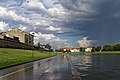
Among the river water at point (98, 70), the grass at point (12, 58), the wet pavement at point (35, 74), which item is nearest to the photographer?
the wet pavement at point (35, 74)

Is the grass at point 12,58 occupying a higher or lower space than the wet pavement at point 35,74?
higher

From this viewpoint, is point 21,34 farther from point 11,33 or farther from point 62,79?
point 62,79

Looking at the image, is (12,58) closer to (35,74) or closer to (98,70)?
(98,70)

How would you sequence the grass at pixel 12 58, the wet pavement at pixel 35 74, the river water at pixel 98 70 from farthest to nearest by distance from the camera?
1. the grass at pixel 12 58
2. the river water at pixel 98 70
3. the wet pavement at pixel 35 74

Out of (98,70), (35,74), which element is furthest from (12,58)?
(35,74)

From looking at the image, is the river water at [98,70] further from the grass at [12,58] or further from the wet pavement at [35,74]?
the grass at [12,58]

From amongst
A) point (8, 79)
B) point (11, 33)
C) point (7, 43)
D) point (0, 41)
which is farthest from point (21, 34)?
point (8, 79)

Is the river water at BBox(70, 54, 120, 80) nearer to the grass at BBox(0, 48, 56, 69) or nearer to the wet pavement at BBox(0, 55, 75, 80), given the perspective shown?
the wet pavement at BBox(0, 55, 75, 80)

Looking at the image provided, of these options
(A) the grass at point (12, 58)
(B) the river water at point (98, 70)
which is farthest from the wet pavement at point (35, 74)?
(A) the grass at point (12, 58)

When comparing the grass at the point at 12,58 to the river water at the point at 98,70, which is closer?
the river water at the point at 98,70

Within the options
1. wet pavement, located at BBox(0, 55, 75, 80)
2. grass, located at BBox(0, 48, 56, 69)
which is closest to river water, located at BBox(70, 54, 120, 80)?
wet pavement, located at BBox(0, 55, 75, 80)

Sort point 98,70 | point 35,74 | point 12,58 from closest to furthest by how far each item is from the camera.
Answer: point 35,74 < point 98,70 < point 12,58

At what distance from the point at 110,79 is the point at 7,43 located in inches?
3750

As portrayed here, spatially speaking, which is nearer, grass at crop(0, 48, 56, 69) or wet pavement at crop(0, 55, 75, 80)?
wet pavement at crop(0, 55, 75, 80)
